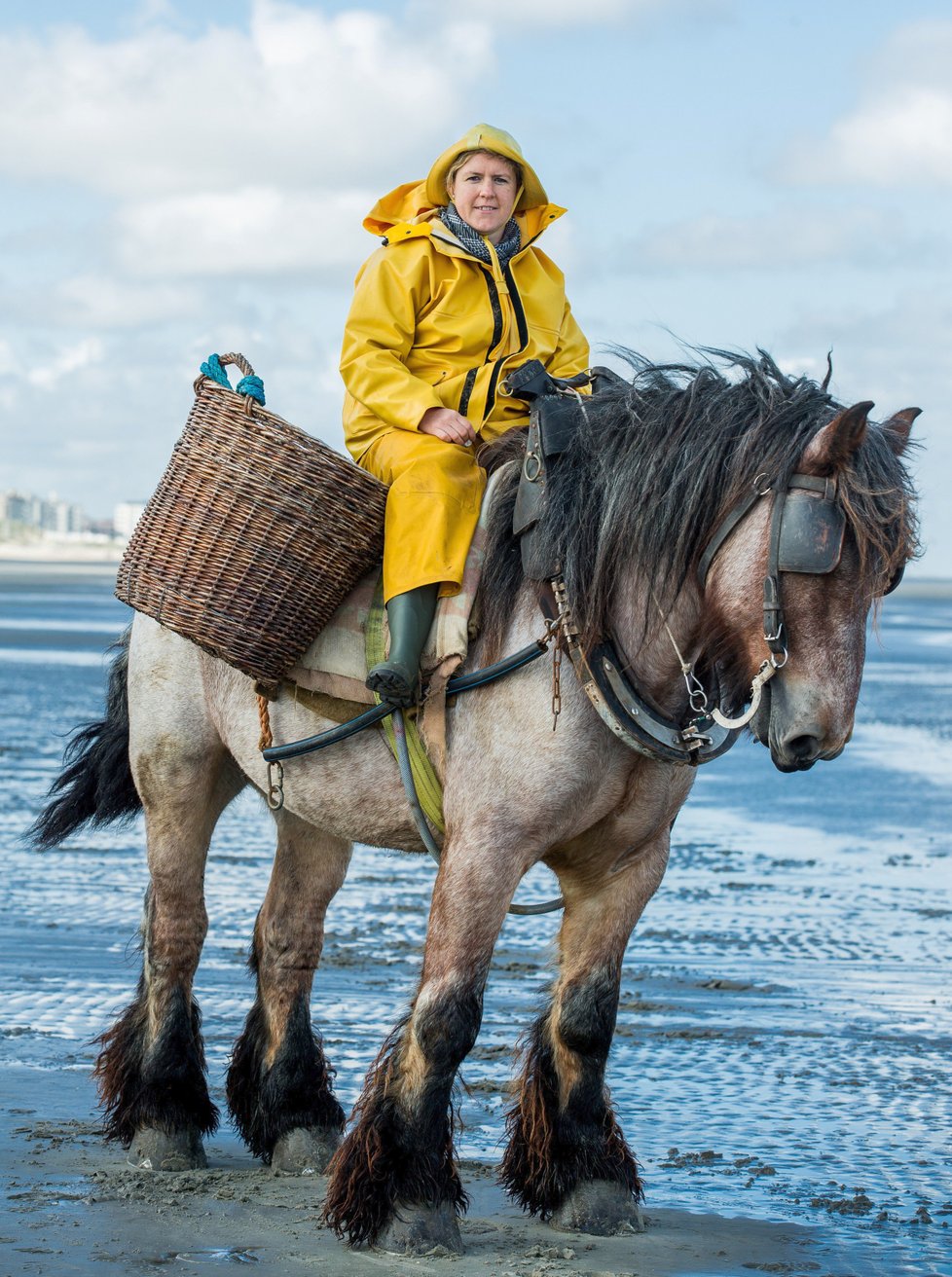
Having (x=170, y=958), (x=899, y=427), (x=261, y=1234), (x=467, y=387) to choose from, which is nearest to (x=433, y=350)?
(x=467, y=387)

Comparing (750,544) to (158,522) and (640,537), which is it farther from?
(158,522)

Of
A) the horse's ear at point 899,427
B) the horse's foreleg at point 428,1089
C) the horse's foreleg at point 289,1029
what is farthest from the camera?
the horse's foreleg at point 289,1029

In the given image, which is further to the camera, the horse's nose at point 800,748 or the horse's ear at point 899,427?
the horse's ear at point 899,427

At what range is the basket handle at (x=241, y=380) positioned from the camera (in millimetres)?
5262

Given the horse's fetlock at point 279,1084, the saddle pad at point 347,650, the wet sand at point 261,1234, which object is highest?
the saddle pad at point 347,650

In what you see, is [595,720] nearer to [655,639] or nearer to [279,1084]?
[655,639]

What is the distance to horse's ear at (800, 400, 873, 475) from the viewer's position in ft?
13.4

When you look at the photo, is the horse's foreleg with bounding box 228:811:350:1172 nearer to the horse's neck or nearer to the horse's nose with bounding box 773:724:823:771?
the horse's neck

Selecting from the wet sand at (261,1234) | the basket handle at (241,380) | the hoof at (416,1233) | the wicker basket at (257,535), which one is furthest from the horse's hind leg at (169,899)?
the hoof at (416,1233)

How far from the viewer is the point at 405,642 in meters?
4.79

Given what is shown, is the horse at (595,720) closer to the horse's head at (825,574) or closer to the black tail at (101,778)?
the horse's head at (825,574)

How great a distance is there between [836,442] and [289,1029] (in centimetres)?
296

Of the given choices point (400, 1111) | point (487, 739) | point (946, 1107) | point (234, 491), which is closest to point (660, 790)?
point (487, 739)

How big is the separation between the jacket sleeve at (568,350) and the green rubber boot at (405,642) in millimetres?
970
